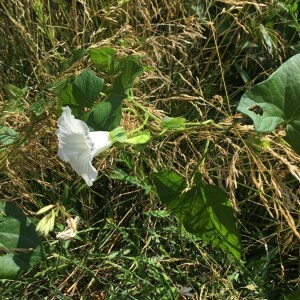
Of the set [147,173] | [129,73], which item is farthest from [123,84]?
[147,173]

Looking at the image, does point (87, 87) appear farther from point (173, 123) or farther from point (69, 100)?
point (173, 123)

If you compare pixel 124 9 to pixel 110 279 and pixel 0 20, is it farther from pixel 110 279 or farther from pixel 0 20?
pixel 110 279

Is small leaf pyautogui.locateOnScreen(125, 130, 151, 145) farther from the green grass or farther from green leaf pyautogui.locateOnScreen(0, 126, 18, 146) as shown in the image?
green leaf pyautogui.locateOnScreen(0, 126, 18, 146)

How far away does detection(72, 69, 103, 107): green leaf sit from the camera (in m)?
0.98

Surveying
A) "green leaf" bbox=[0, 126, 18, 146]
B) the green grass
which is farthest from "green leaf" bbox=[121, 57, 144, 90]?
"green leaf" bbox=[0, 126, 18, 146]

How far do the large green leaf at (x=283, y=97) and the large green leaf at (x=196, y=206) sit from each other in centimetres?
19

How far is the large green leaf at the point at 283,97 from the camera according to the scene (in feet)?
2.89

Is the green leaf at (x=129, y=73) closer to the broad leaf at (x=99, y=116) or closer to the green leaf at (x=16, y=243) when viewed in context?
the broad leaf at (x=99, y=116)

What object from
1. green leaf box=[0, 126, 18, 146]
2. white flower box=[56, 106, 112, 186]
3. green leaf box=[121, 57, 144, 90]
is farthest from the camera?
green leaf box=[0, 126, 18, 146]

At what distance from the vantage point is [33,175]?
1.21 meters

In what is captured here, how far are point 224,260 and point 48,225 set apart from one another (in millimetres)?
494

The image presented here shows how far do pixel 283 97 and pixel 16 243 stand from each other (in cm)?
48

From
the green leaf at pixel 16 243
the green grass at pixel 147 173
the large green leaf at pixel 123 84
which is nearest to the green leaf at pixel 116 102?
the large green leaf at pixel 123 84

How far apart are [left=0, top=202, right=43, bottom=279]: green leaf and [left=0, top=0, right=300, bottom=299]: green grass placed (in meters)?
0.11
